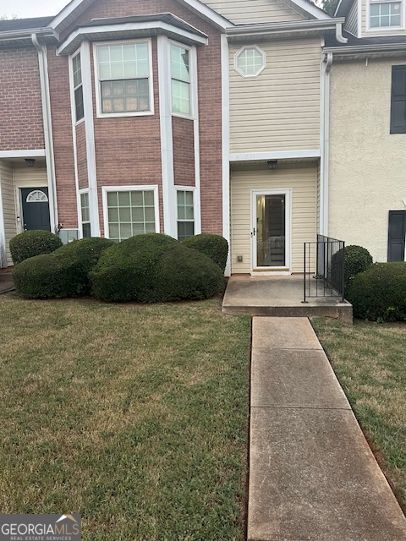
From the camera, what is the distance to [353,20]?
34.8ft

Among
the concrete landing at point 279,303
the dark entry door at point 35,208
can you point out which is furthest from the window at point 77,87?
the concrete landing at point 279,303

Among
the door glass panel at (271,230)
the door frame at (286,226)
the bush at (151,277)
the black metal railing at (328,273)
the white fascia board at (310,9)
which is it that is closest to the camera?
the black metal railing at (328,273)

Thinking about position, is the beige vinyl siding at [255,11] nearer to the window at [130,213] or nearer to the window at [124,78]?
the window at [124,78]

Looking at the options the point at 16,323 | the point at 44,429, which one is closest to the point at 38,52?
the point at 16,323

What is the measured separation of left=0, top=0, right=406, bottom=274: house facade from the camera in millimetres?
8930

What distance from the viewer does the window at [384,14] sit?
999 cm

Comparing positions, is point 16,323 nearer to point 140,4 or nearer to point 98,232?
point 98,232

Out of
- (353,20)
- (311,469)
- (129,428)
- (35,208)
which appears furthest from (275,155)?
(311,469)

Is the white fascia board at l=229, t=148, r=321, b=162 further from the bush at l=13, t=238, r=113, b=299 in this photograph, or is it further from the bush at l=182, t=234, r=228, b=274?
the bush at l=13, t=238, r=113, b=299

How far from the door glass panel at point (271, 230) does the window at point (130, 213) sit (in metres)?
2.76

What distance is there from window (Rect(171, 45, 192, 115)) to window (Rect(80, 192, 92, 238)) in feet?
9.95

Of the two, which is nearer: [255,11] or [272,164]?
[255,11]

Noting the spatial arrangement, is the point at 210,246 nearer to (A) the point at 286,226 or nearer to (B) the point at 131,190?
(B) the point at 131,190

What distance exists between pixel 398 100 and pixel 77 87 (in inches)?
298
